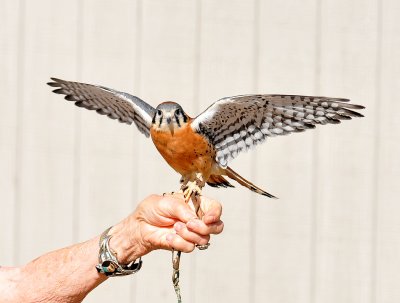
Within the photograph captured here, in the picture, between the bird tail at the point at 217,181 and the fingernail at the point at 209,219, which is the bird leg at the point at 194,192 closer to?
the fingernail at the point at 209,219

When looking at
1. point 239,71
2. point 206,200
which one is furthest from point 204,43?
point 206,200

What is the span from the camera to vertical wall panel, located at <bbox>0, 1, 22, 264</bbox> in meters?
3.41

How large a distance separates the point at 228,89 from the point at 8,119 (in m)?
0.77

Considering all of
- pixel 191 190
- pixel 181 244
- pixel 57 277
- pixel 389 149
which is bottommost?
pixel 57 277

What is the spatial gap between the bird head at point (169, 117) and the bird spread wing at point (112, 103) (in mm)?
134

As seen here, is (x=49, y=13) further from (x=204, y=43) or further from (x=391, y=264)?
(x=391, y=264)

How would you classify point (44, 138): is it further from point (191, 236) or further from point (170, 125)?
point (191, 236)

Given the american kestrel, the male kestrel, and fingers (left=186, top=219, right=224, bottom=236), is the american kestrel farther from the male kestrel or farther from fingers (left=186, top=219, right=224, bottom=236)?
fingers (left=186, top=219, right=224, bottom=236)

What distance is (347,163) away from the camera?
11.6 feet

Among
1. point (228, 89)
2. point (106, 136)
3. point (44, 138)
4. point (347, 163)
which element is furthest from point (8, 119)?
point (347, 163)

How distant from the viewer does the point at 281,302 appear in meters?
3.51

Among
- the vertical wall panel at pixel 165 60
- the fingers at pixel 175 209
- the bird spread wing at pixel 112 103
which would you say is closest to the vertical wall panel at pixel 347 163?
the vertical wall panel at pixel 165 60

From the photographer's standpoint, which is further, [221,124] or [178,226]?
[221,124]

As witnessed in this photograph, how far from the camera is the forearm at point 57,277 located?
241 cm
